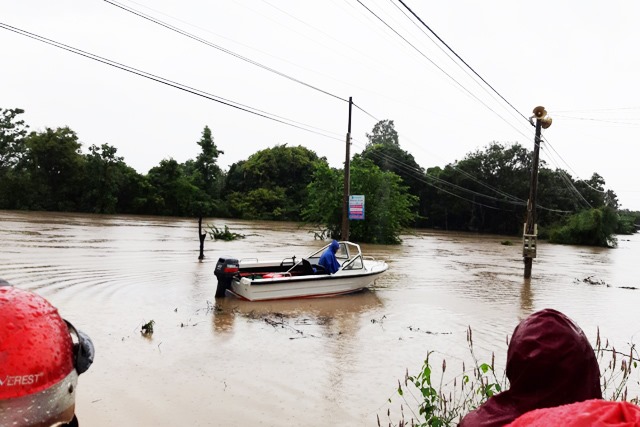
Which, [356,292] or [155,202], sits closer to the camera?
[356,292]

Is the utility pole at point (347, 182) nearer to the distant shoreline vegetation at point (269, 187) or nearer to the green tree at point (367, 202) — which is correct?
the green tree at point (367, 202)

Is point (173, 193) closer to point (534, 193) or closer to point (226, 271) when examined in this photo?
point (534, 193)

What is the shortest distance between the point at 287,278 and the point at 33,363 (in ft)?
32.2

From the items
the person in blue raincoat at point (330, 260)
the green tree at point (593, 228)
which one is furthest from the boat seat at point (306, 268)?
the green tree at point (593, 228)

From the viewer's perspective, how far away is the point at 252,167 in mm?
62375

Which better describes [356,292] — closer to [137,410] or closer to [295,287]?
[295,287]

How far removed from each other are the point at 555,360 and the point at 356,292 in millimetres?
11631

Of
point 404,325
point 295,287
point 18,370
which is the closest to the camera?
point 18,370

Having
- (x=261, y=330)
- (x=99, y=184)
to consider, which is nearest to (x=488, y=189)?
(x=99, y=184)

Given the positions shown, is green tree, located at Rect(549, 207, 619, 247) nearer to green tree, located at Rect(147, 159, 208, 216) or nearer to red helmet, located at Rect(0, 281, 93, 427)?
green tree, located at Rect(147, 159, 208, 216)

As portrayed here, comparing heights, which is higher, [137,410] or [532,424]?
[532,424]

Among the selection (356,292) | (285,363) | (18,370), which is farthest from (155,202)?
(18,370)

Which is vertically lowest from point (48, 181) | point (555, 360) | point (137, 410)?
point (137, 410)

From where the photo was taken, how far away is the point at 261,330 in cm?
908
